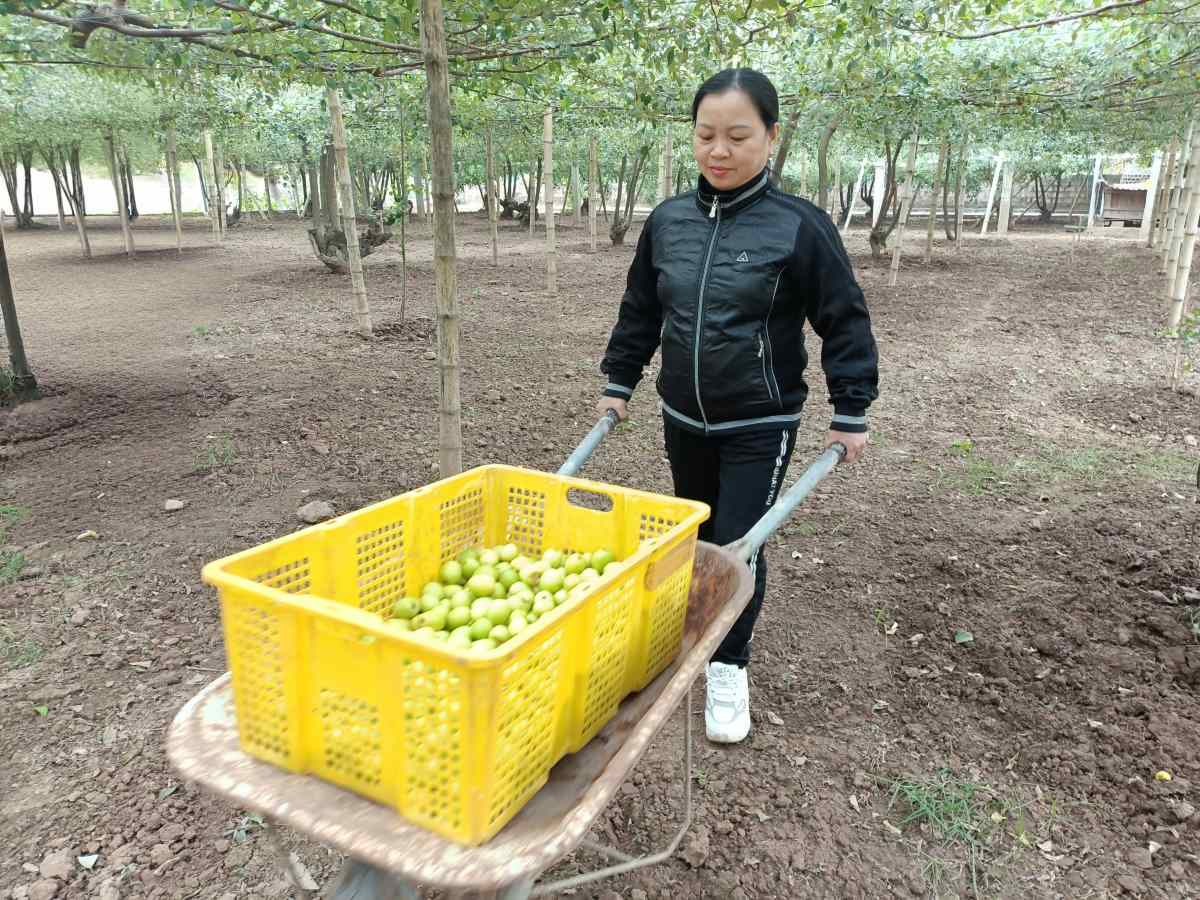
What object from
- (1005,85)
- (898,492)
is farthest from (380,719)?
(1005,85)

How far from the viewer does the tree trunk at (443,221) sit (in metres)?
2.90

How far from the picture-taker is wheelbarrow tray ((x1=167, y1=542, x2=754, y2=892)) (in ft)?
3.90

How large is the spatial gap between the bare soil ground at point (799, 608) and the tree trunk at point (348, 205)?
464mm

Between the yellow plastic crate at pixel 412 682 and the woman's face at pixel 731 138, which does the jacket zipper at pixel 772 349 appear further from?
the yellow plastic crate at pixel 412 682

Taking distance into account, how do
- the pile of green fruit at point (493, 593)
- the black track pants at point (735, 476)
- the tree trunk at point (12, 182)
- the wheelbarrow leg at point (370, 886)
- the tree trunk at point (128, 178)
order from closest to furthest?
1. the wheelbarrow leg at point (370, 886)
2. the pile of green fruit at point (493, 593)
3. the black track pants at point (735, 476)
4. the tree trunk at point (128, 178)
5. the tree trunk at point (12, 182)

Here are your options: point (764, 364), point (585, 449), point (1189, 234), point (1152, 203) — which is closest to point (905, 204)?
point (1189, 234)

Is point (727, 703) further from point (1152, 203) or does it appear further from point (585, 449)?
point (1152, 203)

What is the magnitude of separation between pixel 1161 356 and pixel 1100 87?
9.51 feet

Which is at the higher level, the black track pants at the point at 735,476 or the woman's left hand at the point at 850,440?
the woman's left hand at the point at 850,440

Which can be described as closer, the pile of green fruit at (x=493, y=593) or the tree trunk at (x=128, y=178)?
the pile of green fruit at (x=493, y=593)

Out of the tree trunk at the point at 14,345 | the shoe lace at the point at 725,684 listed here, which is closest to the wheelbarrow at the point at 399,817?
the shoe lace at the point at 725,684

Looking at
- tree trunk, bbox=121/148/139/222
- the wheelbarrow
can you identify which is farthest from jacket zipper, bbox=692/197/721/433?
tree trunk, bbox=121/148/139/222

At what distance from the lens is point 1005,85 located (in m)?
8.26

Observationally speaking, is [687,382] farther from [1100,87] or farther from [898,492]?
[1100,87]
